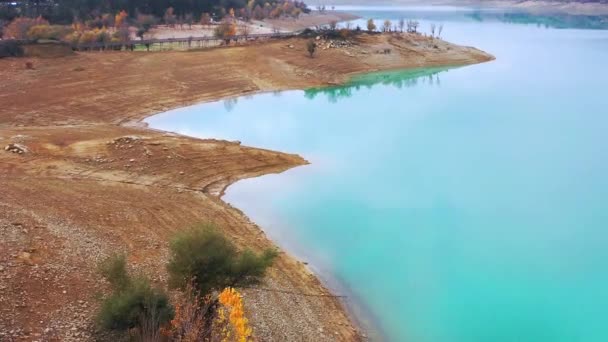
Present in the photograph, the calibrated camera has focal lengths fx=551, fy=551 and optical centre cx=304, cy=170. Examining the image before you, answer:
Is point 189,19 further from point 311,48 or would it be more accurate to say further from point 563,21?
point 563,21

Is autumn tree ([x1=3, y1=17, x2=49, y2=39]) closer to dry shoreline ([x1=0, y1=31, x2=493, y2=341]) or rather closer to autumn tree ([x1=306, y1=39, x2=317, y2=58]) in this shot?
dry shoreline ([x1=0, y1=31, x2=493, y2=341])

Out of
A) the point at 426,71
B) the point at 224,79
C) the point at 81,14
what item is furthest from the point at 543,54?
the point at 81,14

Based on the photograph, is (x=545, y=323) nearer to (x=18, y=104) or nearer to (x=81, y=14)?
(x=18, y=104)

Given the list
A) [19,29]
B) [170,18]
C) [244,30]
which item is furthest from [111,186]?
[170,18]

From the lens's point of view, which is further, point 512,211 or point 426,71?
point 426,71

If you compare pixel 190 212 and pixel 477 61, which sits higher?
pixel 477 61

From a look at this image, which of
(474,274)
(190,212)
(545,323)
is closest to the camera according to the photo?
(545,323)

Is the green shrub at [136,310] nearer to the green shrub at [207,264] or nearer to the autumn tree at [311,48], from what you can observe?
the green shrub at [207,264]
